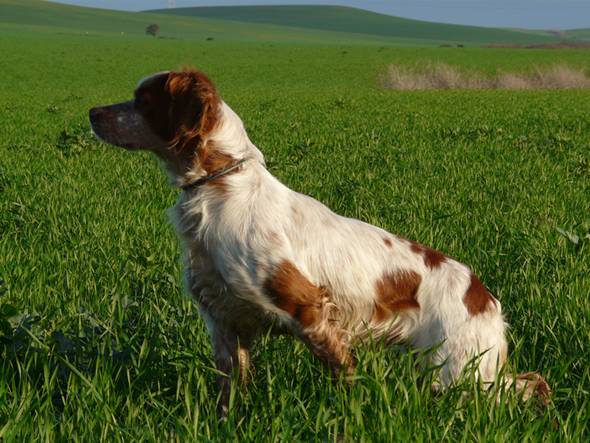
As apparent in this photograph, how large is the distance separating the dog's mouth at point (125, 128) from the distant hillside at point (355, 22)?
17280 cm

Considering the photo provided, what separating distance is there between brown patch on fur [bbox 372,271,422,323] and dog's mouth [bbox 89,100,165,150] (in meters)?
1.31

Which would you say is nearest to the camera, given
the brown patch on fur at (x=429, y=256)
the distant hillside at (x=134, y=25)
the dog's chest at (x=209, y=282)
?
the dog's chest at (x=209, y=282)

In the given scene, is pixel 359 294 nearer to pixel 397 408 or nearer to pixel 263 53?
Result: pixel 397 408

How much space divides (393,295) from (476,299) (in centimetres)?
40

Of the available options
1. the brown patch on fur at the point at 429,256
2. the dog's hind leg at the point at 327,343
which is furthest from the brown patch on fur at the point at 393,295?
the dog's hind leg at the point at 327,343

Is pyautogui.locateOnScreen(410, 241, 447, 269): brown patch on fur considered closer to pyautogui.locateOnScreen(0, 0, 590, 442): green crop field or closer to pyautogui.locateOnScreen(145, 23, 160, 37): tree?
pyautogui.locateOnScreen(0, 0, 590, 442): green crop field

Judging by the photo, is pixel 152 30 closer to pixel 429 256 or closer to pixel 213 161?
pixel 213 161

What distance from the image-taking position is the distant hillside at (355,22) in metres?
174

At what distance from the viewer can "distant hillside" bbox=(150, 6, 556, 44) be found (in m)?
174

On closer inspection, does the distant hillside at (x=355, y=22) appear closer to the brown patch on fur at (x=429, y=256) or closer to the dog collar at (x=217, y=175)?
the brown patch on fur at (x=429, y=256)

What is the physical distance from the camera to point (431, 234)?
18.6ft

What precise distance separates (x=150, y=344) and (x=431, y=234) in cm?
293

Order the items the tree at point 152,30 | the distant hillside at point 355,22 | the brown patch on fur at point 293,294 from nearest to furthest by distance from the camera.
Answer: the brown patch on fur at point 293,294, the tree at point 152,30, the distant hillside at point 355,22

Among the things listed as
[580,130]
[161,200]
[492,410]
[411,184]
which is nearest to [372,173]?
[411,184]
